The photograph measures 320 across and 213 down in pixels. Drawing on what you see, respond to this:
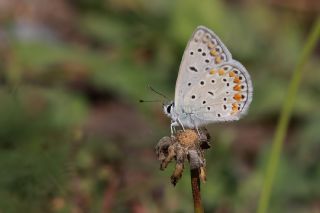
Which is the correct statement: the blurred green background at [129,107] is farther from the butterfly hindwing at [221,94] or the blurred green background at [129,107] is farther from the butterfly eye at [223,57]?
the butterfly eye at [223,57]

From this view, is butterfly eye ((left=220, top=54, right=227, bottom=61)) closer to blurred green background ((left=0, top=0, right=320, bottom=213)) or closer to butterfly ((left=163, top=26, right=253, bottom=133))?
butterfly ((left=163, top=26, right=253, bottom=133))

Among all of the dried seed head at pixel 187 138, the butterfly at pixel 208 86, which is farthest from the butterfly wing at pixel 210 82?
the dried seed head at pixel 187 138

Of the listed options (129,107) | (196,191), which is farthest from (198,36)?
(129,107)

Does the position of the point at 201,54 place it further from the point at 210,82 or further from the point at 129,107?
the point at 129,107

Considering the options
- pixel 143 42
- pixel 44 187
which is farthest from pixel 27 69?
pixel 44 187

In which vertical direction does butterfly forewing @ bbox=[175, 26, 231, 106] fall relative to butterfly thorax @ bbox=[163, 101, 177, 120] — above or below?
above

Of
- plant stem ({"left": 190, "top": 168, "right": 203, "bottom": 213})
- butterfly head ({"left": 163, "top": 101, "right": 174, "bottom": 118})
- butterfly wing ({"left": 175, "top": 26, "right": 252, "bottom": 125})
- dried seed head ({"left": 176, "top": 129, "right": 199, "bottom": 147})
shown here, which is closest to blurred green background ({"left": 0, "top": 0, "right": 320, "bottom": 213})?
butterfly head ({"left": 163, "top": 101, "right": 174, "bottom": 118})
